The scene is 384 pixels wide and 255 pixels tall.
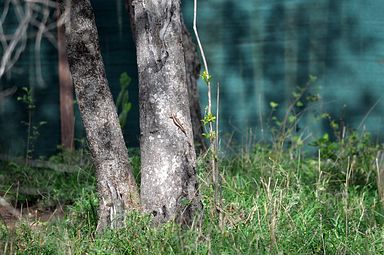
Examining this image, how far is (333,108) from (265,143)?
79 centimetres

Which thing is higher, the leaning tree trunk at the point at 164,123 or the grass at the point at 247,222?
the leaning tree trunk at the point at 164,123

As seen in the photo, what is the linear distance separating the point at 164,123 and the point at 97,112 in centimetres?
40

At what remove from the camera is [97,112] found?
15.9ft

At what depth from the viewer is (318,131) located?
7.80 metres

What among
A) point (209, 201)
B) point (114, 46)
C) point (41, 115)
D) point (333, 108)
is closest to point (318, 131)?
point (333, 108)

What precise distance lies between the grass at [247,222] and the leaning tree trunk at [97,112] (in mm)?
221

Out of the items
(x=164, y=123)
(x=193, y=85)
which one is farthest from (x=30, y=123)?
(x=164, y=123)

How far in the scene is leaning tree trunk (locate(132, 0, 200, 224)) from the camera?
4715mm

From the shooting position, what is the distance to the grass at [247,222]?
4.45 meters

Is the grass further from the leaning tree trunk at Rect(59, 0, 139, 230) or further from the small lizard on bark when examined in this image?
the small lizard on bark

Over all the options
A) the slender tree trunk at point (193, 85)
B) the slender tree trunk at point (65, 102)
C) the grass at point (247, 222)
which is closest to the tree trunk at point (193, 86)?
the slender tree trunk at point (193, 85)

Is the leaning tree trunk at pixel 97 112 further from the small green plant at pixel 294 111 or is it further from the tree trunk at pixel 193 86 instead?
the small green plant at pixel 294 111

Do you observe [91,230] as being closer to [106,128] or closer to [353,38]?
[106,128]

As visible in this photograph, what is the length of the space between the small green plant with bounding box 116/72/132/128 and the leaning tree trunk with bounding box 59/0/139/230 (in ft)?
8.66
